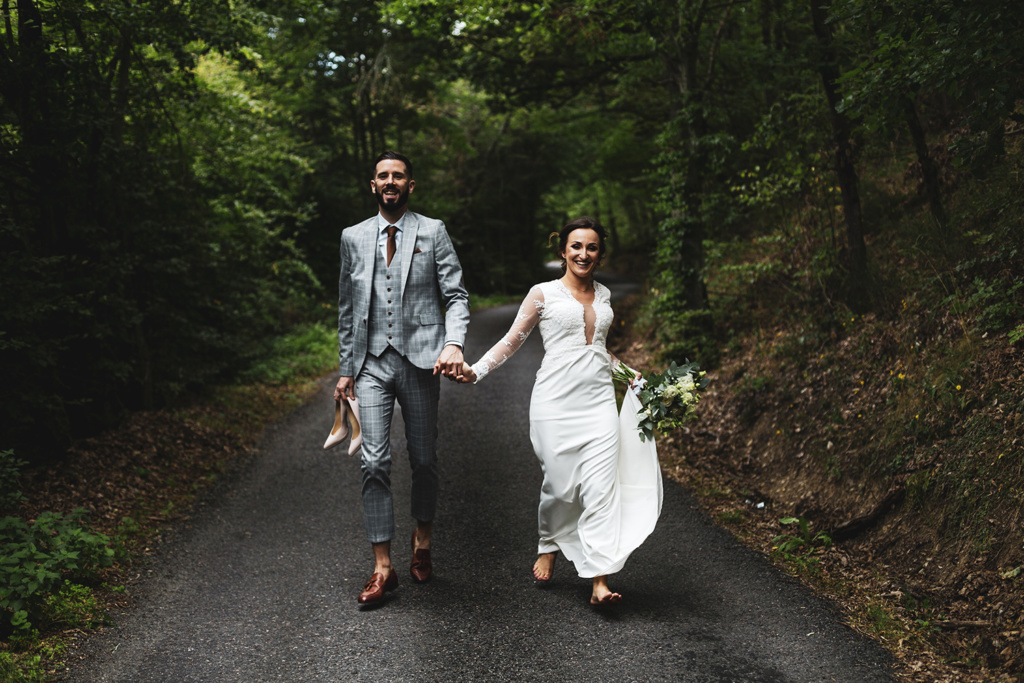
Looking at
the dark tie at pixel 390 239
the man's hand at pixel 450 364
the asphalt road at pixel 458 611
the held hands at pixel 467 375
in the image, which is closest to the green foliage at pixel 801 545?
the asphalt road at pixel 458 611

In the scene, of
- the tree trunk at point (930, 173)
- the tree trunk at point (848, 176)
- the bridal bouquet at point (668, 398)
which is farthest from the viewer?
the tree trunk at point (848, 176)

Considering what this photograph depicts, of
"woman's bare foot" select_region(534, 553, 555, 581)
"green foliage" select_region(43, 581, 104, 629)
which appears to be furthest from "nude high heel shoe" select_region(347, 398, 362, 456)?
"green foliage" select_region(43, 581, 104, 629)

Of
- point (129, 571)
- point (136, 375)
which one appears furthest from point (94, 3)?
point (129, 571)

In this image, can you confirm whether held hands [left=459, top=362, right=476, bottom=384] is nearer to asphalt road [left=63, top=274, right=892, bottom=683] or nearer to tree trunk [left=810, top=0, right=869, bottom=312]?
asphalt road [left=63, top=274, right=892, bottom=683]

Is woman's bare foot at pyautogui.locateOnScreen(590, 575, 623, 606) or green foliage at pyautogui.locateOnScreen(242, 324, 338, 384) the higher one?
green foliage at pyautogui.locateOnScreen(242, 324, 338, 384)

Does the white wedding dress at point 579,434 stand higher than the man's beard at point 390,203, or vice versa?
the man's beard at point 390,203

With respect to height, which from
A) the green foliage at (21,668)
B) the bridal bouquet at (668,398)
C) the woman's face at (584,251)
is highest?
the woman's face at (584,251)

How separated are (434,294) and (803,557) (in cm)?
315

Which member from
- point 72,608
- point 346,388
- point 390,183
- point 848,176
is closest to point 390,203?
point 390,183

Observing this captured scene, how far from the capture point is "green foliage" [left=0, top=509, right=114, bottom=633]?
4.11 meters

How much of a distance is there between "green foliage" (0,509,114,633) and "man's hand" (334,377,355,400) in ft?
6.31

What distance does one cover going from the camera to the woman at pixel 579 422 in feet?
14.5

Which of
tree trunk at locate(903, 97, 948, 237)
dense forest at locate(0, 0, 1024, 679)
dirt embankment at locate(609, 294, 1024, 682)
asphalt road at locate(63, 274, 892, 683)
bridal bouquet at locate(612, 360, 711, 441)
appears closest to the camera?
asphalt road at locate(63, 274, 892, 683)

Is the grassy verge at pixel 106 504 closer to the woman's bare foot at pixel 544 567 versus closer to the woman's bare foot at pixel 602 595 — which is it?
the woman's bare foot at pixel 544 567
